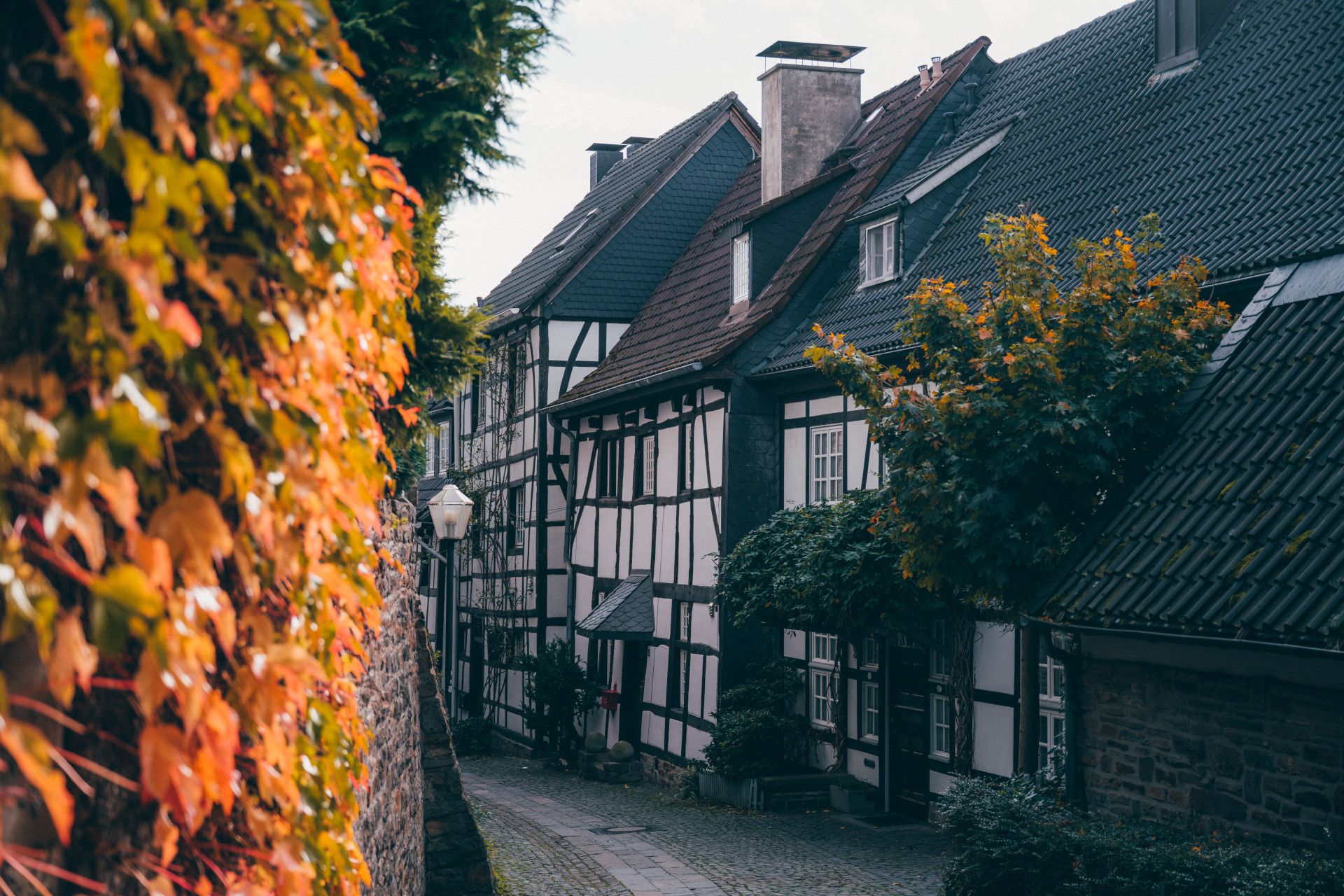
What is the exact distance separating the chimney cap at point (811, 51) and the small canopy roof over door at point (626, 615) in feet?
28.2

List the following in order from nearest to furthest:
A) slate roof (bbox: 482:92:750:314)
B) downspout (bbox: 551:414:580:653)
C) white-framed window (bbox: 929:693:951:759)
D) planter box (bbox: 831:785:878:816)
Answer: white-framed window (bbox: 929:693:951:759) < planter box (bbox: 831:785:878:816) < downspout (bbox: 551:414:580:653) < slate roof (bbox: 482:92:750:314)

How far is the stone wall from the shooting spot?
6895 mm

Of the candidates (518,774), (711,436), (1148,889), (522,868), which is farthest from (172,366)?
(518,774)

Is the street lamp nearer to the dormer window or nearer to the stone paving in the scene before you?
the stone paving

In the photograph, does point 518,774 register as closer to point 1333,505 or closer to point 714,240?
point 714,240

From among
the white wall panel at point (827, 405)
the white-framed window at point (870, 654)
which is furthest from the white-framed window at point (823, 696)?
the white wall panel at point (827, 405)

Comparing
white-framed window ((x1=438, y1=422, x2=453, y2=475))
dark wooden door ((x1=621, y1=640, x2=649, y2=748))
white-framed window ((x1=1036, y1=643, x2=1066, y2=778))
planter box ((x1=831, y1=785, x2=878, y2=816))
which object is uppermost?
white-framed window ((x1=438, y1=422, x2=453, y2=475))

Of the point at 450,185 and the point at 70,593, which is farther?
the point at 450,185

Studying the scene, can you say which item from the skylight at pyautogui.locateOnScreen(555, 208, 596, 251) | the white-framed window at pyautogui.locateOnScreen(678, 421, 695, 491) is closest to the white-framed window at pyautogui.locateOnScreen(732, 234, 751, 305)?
the white-framed window at pyautogui.locateOnScreen(678, 421, 695, 491)

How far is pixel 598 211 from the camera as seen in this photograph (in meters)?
27.8

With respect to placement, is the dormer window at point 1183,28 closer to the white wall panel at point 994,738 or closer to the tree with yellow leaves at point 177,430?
the white wall panel at point 994,738

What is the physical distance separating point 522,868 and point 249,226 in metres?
11.2

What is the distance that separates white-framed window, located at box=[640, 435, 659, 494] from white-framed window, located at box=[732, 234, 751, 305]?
2712mm

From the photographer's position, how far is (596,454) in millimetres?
23141
